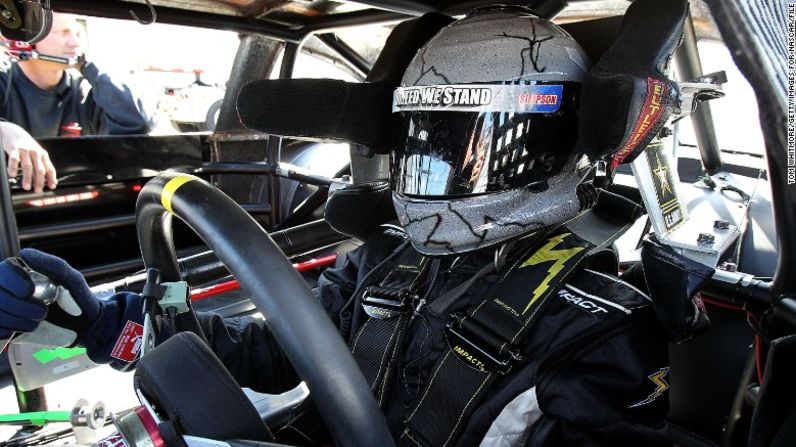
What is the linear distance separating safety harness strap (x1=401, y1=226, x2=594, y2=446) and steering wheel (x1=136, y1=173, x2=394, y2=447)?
0.33 meters

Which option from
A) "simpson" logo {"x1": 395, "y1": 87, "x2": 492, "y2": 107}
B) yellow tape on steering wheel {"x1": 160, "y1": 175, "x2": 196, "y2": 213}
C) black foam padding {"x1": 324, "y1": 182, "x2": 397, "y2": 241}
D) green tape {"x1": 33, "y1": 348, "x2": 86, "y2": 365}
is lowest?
green tape {"x1": 33, "y1": 348, "x2": 86, "y2": 365}

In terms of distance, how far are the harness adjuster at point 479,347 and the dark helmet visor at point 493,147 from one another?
8.0 inches

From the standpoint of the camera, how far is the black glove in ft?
2.36

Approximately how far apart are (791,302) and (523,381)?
33 cm

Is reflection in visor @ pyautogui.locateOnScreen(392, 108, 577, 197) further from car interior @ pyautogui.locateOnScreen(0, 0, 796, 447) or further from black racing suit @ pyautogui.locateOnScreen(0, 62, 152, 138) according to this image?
black racing suit @ pyautogui.locateOnScreen(0, 62, 152, 138)

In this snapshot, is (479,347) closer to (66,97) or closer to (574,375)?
(574,375)

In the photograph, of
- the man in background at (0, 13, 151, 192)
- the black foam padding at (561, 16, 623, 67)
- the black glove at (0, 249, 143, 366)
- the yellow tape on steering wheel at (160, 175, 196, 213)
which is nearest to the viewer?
the yellow tape on steering wheel at (160, 175, 196, 213)

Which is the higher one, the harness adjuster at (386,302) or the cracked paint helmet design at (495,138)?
the cracked paint helmet design at (495,138)

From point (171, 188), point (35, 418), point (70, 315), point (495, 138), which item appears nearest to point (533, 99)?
point (495, 138)

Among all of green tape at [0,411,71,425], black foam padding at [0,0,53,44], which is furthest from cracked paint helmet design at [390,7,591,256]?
green tape at [0,411,71,425]

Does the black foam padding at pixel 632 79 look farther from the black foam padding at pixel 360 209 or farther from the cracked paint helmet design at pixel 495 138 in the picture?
the black foam padding at pixel 360 209

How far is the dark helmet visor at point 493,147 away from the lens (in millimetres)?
877

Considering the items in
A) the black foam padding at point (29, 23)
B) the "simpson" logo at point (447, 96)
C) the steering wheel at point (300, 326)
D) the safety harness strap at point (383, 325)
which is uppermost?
the black foam padding at point (29, 23)

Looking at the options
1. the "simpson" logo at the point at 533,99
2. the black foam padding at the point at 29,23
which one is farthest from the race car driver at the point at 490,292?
the black foam padding at the point at 29,23
